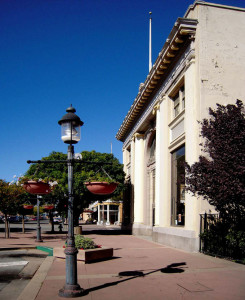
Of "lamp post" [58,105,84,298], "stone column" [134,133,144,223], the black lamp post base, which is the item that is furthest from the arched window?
the black lamp post base

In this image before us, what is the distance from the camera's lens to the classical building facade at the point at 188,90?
609 inches

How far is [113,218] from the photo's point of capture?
191 ft

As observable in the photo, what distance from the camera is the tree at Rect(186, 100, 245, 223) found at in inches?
411

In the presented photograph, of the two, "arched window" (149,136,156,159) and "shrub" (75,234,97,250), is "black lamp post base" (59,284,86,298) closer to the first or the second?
"shrub" (75,234,97,250)

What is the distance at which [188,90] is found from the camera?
16.3 m

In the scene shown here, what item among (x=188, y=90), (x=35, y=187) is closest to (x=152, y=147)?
(x=188, y=90)

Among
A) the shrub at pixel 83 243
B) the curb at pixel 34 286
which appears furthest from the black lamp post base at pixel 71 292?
the shrub at pixel 83 243

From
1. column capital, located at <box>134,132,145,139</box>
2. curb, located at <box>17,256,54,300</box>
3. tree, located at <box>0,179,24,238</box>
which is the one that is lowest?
curb, located at <box>17,256,54,300</box>

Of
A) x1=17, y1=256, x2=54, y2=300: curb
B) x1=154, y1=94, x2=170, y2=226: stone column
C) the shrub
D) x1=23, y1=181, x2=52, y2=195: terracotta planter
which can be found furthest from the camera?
x1=154, y1=94, x2=170, y2=226: stone column

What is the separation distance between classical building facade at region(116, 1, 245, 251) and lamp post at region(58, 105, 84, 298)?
593 cm

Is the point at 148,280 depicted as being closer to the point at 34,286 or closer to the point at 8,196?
the point at 34,286

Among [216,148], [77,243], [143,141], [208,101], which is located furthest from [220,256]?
[143,141]

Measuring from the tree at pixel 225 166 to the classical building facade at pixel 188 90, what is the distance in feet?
3.99

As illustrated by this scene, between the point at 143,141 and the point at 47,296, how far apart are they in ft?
77.0
